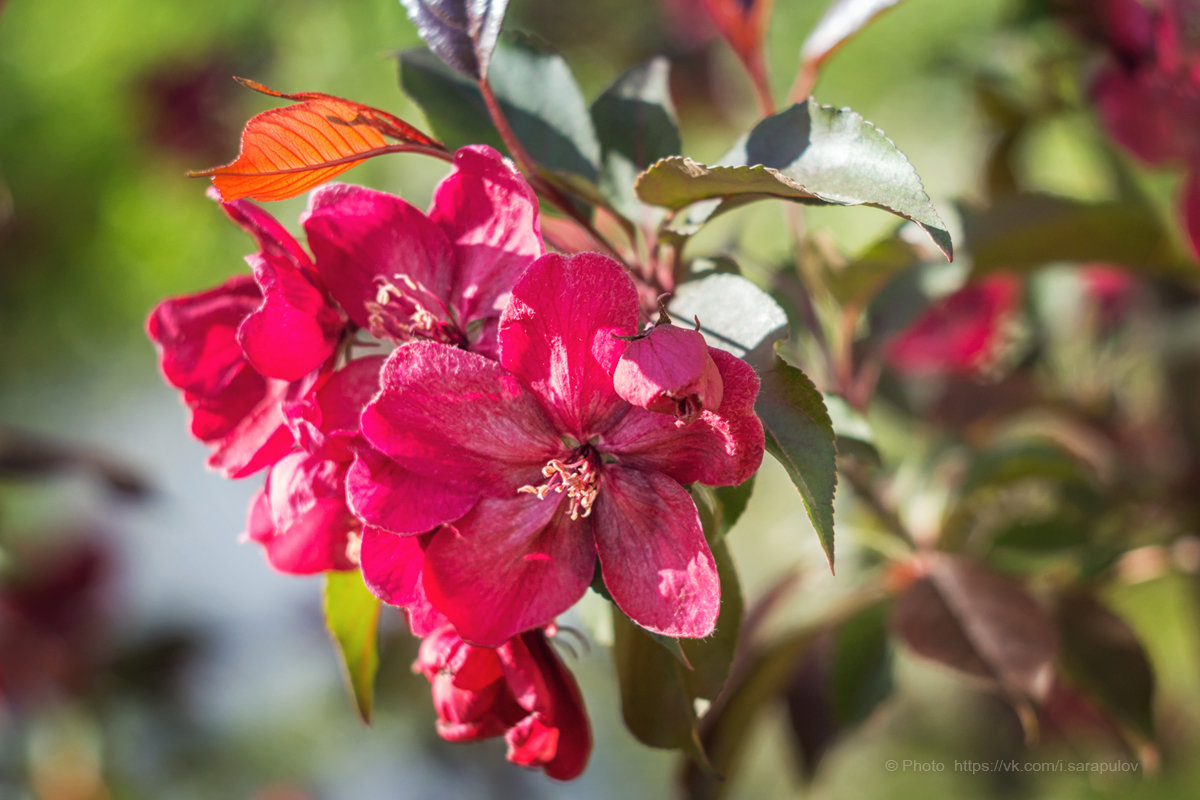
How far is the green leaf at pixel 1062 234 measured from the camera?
2.14ft

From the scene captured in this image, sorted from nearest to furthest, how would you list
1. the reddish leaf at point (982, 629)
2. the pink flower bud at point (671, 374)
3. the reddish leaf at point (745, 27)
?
the pink flower bud at point (671, 374) → the reddish leaf at point (982, 629) → the reddish leaf at point (745, 27)

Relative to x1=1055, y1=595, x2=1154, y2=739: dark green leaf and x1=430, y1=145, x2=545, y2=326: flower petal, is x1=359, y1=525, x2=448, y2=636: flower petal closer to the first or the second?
x1=430, y1=145, x2=545, y2=326: flower petal

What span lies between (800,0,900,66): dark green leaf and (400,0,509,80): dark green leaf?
272 millimetres

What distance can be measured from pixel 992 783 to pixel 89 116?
2025mm

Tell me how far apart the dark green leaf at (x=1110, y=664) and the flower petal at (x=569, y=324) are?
0.46 meters

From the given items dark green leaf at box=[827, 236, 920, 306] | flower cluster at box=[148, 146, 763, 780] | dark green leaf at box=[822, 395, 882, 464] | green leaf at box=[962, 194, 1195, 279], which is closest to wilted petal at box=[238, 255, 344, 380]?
flower cluster at box=[148, 146, 763, 780]

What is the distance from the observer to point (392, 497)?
1.19ft

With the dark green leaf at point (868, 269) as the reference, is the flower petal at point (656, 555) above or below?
above

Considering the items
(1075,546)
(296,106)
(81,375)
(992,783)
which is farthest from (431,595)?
(81,375)

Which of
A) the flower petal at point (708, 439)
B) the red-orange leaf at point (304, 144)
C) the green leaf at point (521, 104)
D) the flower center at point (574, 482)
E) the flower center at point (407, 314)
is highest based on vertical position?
the red-orange leaf at point (304, 144)

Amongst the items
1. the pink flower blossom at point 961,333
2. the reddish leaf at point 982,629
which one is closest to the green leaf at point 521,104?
the reddish leaf at point 982,629

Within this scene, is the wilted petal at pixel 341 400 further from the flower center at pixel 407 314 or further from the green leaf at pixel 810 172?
the green leaf at pixel 810 172

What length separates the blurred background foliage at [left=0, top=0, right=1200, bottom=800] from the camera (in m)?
0.86

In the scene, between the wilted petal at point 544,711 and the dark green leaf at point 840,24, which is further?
the dark green leaf at point 840,24
